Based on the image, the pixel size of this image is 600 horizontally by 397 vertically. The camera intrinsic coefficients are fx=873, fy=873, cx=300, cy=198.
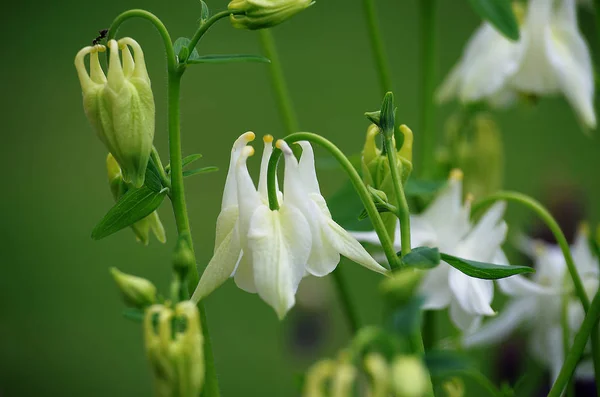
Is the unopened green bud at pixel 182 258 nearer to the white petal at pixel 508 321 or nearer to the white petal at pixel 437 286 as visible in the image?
the white petal at pixel 437 286

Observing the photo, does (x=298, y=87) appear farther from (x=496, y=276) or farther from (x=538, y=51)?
(x=496, y=276)

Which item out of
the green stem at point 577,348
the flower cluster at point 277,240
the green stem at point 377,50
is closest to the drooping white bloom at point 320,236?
the flower cluster at point 277,240

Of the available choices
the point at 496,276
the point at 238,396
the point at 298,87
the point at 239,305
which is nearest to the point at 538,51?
the point at 496,276

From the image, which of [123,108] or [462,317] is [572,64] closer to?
[462,317]

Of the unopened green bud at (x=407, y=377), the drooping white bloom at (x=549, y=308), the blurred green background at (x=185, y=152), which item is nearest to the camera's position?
the unopened green bud at (x=407, y=377)

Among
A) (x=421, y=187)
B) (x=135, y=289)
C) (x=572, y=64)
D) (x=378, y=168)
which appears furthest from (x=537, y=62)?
(x=135, y=289)

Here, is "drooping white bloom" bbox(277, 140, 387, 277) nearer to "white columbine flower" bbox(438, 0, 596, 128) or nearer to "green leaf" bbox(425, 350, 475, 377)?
"green leaf" bbox(425, 350, 475, 377)
